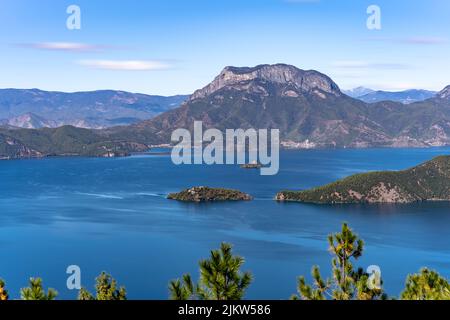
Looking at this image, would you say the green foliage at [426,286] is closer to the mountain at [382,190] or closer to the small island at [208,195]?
the mountain at [382,190]

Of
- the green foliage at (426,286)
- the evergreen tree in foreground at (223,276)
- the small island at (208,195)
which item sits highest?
the evergreen tree in foreground at (223,276)

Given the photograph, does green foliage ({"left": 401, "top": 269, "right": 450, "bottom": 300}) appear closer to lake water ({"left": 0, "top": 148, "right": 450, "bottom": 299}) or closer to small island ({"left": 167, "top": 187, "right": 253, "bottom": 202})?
lake water ({"left": 0, "top": 148, "right": 450, "bottom": 299})

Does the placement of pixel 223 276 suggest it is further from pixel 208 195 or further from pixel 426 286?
pixel 208 195

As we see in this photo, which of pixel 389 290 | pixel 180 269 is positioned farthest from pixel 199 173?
pixel 389 290

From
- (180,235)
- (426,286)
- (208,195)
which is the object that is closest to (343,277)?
(426,286)

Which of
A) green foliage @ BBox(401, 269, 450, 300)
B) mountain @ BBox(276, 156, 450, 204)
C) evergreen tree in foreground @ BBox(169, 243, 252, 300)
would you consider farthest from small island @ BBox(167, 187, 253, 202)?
evergreen tree in foreground @ BBox(169, 243, 252, 300)

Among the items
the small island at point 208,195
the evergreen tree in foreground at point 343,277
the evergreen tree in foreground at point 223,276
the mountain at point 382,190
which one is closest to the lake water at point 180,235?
the small island at point 208,195
